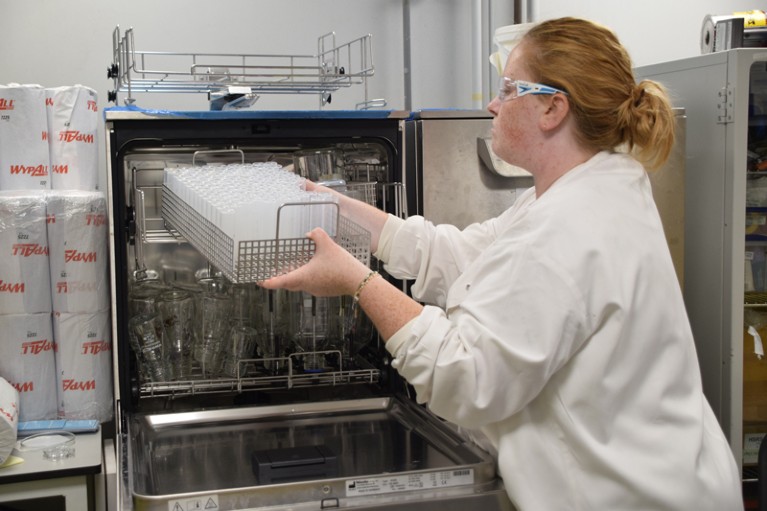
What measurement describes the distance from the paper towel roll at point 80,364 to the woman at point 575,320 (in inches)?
37.3

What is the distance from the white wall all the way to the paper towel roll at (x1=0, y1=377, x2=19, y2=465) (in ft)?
3.94

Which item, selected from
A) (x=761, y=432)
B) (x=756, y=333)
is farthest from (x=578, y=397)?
(x=761, y=432)

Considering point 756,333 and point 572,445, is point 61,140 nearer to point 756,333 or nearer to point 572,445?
point 572,445

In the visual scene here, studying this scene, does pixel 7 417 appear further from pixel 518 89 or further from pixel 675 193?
pixel 675 193

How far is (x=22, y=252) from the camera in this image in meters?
2.20

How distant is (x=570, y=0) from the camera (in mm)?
3545

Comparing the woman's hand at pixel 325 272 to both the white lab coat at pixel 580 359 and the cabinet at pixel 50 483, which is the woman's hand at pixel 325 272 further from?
the cabinet at pixel 50 483

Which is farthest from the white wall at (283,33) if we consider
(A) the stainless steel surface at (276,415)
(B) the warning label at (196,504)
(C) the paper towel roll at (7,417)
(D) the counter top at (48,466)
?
(B) the warning label at (196,504)

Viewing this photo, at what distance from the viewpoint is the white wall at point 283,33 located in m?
A: 2.89

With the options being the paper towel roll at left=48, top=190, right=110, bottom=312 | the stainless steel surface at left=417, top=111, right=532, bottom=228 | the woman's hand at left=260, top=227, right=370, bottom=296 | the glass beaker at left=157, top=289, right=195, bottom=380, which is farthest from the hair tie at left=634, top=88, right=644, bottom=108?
the paper towel roll at left=48, top=190, right=110, bottom=312

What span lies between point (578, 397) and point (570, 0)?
254 centimetres

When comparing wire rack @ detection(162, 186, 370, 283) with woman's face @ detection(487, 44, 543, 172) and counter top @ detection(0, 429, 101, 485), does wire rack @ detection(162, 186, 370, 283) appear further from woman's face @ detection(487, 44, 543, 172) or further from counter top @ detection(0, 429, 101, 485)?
counter top @ detection(0, 429, 101, 485)

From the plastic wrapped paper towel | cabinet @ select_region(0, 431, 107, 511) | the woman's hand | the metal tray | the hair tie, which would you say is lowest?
cabinet @ select_region(0, 431, 107, 511)

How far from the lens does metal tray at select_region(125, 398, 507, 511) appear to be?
5.30 ft
